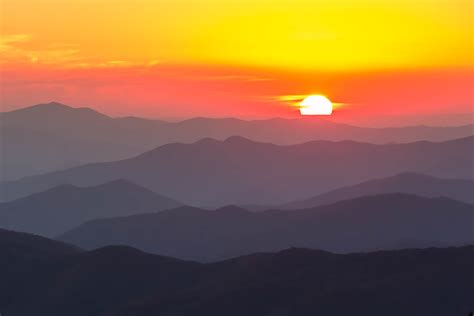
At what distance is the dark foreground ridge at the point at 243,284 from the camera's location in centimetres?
7881

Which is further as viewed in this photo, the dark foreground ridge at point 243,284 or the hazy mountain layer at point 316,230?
the hazy mountain layer at point 316,230

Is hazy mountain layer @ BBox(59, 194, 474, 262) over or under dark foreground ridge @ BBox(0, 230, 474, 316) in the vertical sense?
over

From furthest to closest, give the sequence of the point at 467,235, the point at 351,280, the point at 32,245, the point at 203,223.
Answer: the point at 203,223
the point at 467,235
the point at 32,245
the point at 351,280

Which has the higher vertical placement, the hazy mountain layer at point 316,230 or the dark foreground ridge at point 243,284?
the hazy mountain layer at point 316,230

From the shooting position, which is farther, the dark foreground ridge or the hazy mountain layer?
the hazy mountain layer

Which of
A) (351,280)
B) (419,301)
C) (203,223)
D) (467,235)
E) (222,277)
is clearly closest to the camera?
(419,301)

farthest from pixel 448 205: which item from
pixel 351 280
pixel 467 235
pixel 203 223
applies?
pixel 351 280

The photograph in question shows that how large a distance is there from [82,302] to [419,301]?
115 feet

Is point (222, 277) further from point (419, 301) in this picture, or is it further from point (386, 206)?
point (386, 206)

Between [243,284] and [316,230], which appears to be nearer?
[243,284]

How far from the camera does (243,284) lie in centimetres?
8806

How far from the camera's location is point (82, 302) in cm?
9544

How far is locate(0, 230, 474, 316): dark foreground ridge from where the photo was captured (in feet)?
259

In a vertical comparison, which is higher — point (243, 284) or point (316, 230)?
point (316, 230)
